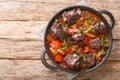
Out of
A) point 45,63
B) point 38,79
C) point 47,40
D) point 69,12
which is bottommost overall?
point 38,79

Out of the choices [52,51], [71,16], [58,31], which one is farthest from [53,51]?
[71,16]

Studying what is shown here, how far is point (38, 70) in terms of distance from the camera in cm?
186

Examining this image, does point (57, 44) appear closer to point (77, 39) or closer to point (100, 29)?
point (77, 39)

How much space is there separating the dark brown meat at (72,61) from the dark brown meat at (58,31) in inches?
4.6

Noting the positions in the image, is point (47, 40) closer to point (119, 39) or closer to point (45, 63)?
point (45, 63)

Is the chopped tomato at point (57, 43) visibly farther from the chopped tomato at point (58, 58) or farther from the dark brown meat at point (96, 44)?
the dark brown meat at point (96, 44)

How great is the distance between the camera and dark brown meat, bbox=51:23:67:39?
1.70 metres

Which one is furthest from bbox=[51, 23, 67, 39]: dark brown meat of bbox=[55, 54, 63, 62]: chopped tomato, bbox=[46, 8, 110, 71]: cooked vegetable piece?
bbox=[55, 54, 63, 62]: chopped tomato

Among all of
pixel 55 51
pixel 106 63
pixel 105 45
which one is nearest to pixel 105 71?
pixel 106 63

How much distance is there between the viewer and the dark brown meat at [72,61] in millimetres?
1685

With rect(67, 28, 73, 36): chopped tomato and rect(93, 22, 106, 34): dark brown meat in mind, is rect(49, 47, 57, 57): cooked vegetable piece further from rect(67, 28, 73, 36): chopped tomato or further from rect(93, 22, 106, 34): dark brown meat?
rect(93, 22, 106, 34): dark brown meat

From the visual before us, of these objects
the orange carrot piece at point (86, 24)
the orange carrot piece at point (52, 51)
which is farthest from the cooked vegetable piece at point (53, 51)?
the orange carrot piece at point (86, 24)

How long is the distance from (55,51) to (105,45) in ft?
0.92

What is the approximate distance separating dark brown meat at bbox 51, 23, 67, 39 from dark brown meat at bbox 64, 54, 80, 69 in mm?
117
